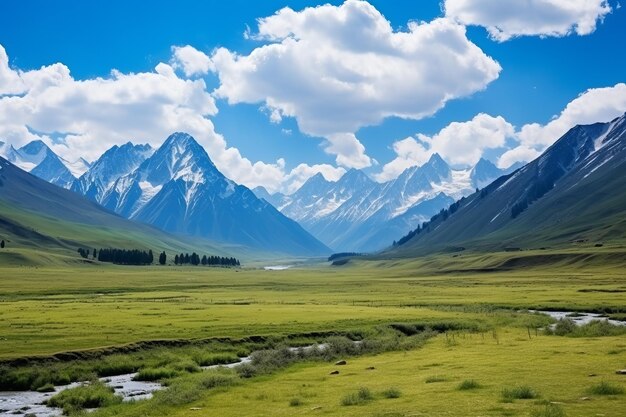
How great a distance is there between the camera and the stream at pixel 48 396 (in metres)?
38.8

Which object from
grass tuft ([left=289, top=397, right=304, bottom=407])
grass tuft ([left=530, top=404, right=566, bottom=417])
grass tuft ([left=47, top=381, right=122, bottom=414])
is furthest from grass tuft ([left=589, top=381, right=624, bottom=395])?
grass tuft ([left=47, top=381, right=122, bottom=414])

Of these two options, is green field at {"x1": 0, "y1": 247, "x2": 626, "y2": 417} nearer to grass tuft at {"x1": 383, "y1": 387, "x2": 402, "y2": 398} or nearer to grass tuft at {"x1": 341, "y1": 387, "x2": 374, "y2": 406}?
grass tuft at {"x1": 383, "y1": 387, "x2": 402, "y2": 398}

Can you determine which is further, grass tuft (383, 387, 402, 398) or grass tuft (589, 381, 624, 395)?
grass tuft (383, 387, 402, 398)

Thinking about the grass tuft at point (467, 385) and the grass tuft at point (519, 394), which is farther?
the grass tuft at point (467, 385)

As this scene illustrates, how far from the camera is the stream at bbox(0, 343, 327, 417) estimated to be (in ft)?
127

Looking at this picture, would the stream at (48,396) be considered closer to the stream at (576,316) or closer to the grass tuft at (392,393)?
the grass tuft at (392,393)

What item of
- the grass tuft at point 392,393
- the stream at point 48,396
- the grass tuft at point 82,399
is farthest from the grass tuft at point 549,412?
the grass tuft at point 82,399

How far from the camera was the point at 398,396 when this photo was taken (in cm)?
3441

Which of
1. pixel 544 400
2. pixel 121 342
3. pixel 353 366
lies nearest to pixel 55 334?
pixel 121 342

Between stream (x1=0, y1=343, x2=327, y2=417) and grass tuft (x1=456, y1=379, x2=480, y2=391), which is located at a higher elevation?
grass tuft (x1=456, y1=379, x2=480, y2=391)

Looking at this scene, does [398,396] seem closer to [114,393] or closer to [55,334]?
[114,393]

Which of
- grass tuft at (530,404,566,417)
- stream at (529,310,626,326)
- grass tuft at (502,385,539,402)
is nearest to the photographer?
grass tuft at (530,404,566,417)

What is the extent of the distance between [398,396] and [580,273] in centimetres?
17138

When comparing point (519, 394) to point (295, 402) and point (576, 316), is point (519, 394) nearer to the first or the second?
point (295, 402)
